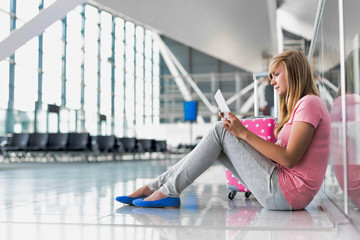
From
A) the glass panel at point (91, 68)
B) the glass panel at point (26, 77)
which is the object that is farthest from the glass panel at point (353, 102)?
the glass panel at point (91, 68)

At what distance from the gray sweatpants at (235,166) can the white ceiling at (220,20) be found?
8210 mm

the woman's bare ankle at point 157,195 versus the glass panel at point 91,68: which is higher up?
the glass panel at point 91,68

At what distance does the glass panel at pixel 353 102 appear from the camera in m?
1.83

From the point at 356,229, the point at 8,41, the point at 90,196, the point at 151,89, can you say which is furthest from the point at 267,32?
the point at 356,229

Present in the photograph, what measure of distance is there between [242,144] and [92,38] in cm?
2019

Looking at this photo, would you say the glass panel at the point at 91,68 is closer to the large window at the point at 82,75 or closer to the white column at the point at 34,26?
the large window at the point at 82,75

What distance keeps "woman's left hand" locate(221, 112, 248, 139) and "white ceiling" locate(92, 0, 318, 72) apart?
828 cm

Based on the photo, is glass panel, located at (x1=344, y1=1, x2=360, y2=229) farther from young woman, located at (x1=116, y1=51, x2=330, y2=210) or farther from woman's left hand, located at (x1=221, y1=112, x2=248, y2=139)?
woman's left hand, located at (x1=221, y1=112, x2=248, y2=139)

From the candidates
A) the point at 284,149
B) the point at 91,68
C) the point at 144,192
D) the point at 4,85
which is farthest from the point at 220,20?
the point at 284,149

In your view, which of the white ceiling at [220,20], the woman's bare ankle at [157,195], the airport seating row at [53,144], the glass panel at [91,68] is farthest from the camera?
the glass panel at [91,68]

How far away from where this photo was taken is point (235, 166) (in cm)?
252

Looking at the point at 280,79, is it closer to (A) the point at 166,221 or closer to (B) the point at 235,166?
(B) the point at 235,166

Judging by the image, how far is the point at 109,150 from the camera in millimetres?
15195

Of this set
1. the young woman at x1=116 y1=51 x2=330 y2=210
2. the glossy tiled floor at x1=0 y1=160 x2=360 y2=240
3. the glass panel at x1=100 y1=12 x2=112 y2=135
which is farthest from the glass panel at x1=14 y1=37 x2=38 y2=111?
the young woman at x1=116 y1=51 x2=330 y2=210
